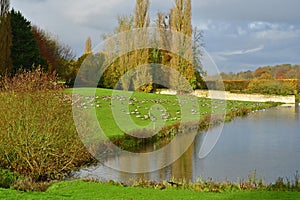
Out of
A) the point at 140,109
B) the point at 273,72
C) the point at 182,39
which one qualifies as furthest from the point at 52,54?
the point at 273,72

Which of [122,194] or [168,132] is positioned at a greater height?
[168,132]

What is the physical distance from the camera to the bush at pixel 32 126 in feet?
26.4

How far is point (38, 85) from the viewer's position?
8.09m

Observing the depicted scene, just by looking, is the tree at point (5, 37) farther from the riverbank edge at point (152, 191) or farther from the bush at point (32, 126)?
the riverbank edge at point (152, 191)

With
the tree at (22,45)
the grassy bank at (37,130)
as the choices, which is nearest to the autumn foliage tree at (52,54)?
the tree at (22,45)

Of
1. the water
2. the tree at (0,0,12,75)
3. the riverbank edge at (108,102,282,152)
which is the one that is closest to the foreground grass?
the water

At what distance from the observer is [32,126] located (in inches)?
319

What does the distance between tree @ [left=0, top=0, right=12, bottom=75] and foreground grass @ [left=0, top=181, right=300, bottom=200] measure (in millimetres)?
15433

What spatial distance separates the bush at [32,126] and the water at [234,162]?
950mm

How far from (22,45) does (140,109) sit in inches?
396

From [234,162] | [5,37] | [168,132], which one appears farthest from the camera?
[5,37]

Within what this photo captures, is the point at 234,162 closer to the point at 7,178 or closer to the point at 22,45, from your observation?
the point at 7,178

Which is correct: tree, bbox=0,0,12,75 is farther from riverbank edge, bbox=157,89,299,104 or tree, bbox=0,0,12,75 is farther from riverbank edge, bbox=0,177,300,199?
riverbank edge, bbox=157,89,299,104

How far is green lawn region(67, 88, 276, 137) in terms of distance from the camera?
15814 mm
